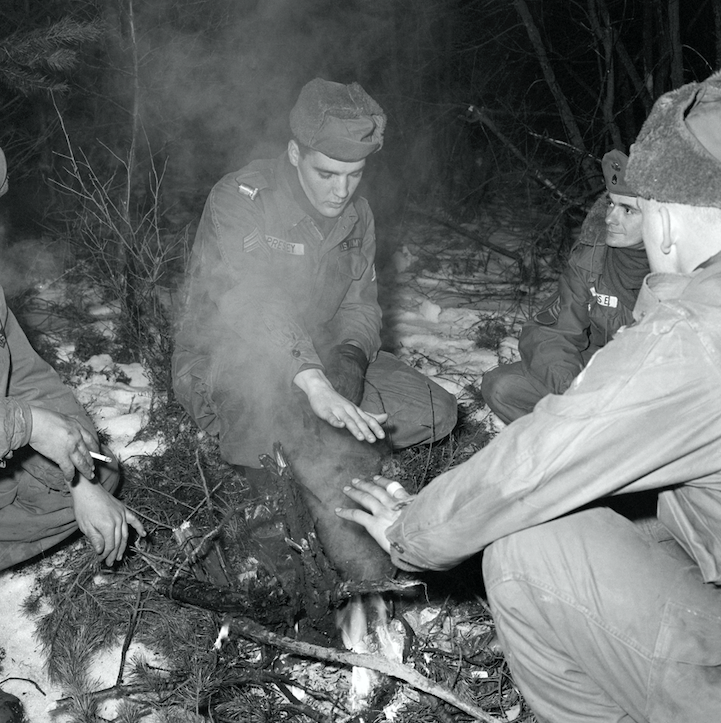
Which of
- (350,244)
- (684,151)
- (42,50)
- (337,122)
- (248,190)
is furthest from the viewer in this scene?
(42,50)

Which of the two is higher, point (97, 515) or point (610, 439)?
point (610, 439)

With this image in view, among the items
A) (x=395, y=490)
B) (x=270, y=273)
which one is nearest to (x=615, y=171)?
(x=270, y=273)

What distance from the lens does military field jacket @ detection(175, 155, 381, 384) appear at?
3.18 metres

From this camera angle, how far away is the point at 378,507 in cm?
207

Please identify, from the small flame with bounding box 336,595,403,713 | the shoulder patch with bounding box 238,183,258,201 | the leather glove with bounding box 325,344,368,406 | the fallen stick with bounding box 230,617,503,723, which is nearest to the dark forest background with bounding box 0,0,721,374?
the shoulder patch with bounding box 238,183,258,201

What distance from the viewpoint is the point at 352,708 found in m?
2.28

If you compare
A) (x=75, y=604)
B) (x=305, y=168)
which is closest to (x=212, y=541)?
(x=75, y=604)

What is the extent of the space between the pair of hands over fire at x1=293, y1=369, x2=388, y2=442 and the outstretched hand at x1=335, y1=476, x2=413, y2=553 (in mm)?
374

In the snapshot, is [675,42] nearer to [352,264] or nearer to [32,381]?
[352,264]

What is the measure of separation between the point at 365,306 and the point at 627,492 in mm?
2236

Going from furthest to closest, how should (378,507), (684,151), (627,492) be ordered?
(378,507) < (627,492) < (684,151)

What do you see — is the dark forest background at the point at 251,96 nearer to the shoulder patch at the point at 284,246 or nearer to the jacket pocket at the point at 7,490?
the shoulder patch at the point at 284,246

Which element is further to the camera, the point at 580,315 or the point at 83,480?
the point at 580,315

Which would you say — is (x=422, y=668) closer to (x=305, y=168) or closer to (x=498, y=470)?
(x=498, y=470)
